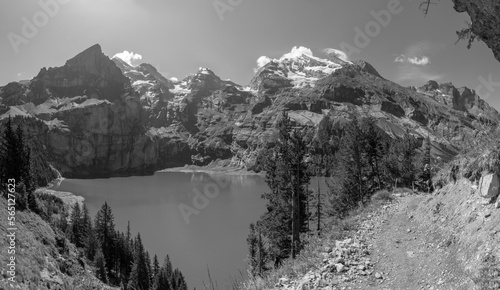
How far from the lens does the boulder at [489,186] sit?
21.7 ft

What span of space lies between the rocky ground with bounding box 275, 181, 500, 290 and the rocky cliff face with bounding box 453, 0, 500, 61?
4.20 m

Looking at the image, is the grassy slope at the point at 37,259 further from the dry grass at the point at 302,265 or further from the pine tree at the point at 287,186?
the pine tree at the point at 287,186

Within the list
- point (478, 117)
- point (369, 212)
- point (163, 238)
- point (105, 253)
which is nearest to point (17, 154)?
point (105, 253)

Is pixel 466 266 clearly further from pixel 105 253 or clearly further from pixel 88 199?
pixel 88 199

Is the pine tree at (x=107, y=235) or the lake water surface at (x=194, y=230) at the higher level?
the pine tree at (x=107, y=235)

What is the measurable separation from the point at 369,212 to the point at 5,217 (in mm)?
27250

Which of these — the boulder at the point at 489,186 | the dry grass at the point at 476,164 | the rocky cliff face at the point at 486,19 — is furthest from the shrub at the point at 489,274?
the rocky cliff face at the point at 486,19

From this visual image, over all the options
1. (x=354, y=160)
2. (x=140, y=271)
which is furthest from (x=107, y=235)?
(x=354, y=160)

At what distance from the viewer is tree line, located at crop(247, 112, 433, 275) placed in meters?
25.6

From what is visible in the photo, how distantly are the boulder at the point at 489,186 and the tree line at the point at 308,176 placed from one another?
567 inches

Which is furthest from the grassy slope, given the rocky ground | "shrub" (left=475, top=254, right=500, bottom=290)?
"shrub" (left=475, top=254, right=500, bottom=290)

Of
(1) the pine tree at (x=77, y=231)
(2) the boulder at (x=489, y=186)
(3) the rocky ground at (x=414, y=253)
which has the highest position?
(2) the boulder at (x=489, y=186)

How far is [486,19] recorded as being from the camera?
7867 millimetres

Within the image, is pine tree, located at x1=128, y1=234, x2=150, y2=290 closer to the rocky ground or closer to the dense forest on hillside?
the dense forest on hillside
